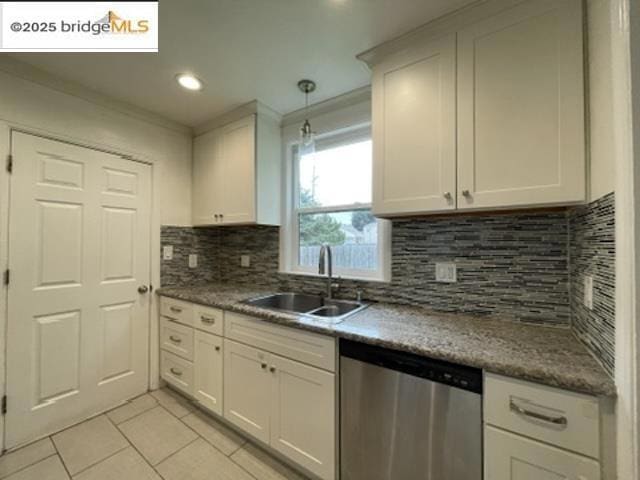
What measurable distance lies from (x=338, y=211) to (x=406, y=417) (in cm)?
143

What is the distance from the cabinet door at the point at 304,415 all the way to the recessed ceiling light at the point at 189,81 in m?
1.84

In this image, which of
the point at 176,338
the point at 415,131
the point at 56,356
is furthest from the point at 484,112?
the point at 56,356

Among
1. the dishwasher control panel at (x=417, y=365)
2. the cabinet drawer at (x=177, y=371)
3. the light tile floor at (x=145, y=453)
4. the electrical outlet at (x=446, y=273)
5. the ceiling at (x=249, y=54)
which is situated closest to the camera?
the dishwasher control panel at (x=417, y=365)

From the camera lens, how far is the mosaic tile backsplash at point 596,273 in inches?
33.2

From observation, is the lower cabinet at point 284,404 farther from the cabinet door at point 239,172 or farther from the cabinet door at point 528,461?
the cabinet door at point 239,172

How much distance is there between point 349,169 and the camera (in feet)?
7.06

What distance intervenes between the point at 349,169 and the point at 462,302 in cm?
121

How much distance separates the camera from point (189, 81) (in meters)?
1.88

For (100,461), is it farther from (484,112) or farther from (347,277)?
(484,112)

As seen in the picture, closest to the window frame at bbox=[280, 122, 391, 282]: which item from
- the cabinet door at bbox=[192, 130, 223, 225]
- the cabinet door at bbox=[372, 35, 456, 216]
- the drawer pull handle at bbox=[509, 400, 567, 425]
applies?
the cabinet door at bbox=[372, 35, 456, 216]

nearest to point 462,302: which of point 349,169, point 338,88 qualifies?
point 349,169

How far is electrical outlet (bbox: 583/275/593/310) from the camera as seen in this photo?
39.9 inches

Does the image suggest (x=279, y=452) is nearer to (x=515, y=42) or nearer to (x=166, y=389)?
(x=166, y=389)

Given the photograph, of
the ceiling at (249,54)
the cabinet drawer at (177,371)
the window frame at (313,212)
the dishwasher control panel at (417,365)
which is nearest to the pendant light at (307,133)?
the ceiling at (249,54)
